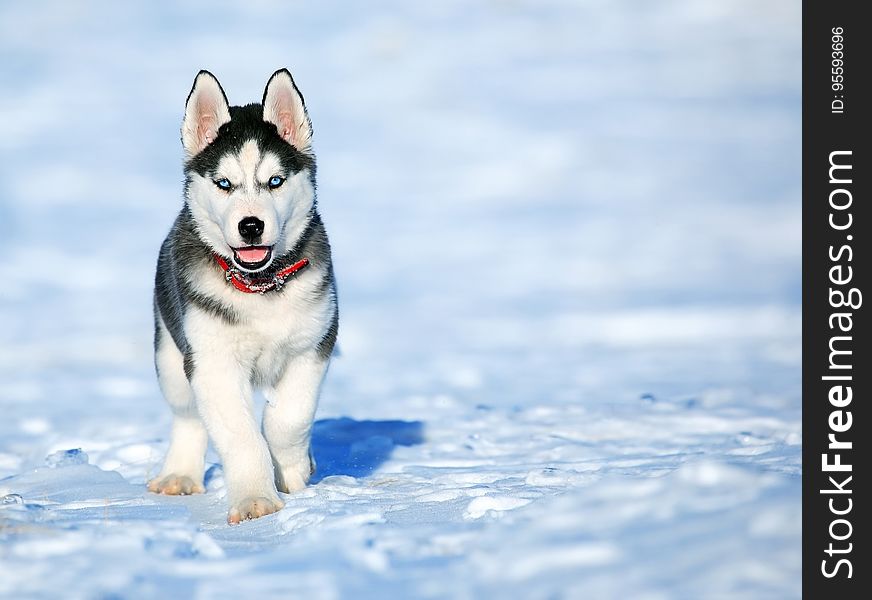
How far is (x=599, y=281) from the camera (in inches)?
616

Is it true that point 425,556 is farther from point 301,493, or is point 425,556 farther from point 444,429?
point 444,429

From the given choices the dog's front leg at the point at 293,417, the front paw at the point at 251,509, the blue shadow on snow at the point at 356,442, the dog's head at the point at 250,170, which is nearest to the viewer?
the front paw at the point at 251,509

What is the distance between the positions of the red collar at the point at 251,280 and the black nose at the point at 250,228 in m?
0.33

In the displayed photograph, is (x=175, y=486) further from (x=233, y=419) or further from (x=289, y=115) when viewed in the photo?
(x=289, y=115)

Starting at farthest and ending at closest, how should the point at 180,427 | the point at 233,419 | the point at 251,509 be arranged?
the point at 180,427
the point at 233,419
the point at 251,509

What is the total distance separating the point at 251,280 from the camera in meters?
5.20

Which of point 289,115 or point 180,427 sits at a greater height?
point 289,115

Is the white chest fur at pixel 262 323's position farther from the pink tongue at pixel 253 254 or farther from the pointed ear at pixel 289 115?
the pointed ear at pixel 289 115

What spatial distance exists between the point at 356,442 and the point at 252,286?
6.91 ft

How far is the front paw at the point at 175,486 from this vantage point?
5.54 m
